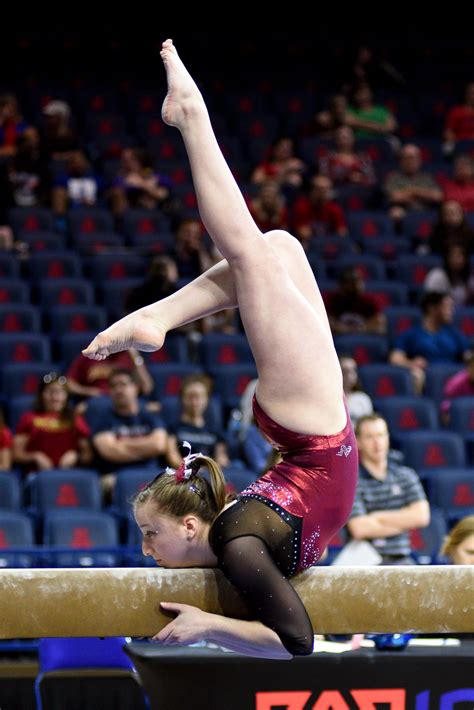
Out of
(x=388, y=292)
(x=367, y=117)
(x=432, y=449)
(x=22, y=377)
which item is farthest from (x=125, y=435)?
(x=367, y=117)

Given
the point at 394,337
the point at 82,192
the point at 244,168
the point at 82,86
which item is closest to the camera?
the point at 394,337

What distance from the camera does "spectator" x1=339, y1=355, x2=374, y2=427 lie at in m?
6.59

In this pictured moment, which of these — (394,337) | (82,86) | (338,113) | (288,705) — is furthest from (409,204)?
(288,705)

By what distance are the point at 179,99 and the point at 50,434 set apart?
12.9 feet

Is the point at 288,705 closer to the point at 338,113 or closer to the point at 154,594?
the point at 154,594

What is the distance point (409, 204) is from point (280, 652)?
780 cm

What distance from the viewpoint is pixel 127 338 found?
300 centimetres

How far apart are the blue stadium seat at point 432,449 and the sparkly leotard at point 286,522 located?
3.78m

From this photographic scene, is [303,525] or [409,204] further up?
[409,204]

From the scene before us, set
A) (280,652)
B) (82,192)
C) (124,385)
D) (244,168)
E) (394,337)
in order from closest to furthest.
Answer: (280,652) < (124,385) < (394,337) < (82,192) < (244,168)

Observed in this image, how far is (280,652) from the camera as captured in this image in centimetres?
286

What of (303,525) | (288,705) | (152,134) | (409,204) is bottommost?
(288,705)

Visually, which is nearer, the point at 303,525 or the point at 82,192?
the point at 303,525

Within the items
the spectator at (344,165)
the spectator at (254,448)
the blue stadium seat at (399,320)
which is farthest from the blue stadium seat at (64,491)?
the spectator at (344,165)
